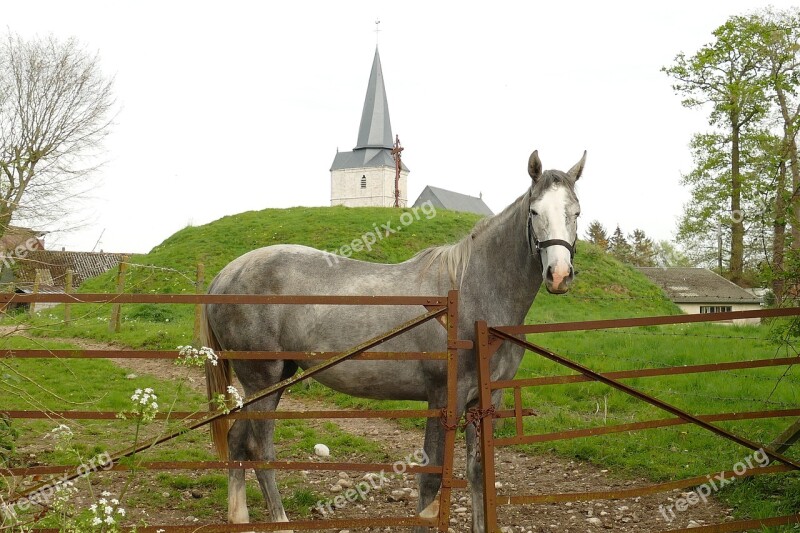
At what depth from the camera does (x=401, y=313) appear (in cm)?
554

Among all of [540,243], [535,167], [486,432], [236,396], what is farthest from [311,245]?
[486,432]

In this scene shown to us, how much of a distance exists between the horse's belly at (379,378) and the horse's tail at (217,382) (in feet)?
3.33

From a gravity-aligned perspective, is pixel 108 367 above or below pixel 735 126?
below

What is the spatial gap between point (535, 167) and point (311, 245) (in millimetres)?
21548

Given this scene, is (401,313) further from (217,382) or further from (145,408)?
(145,408)

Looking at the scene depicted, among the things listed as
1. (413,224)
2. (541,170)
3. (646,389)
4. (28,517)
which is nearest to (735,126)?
(413,224)

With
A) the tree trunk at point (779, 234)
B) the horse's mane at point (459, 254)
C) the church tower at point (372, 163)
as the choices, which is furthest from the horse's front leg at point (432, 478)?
the church tower at point (372, 163)

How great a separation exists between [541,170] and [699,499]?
3501 millimetres

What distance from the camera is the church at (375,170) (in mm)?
70438

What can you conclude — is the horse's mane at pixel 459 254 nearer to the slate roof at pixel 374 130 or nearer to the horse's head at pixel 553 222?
the horse's head at pixel 553 222

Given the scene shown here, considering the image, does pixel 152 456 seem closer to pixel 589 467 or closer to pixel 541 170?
pixel 589 467

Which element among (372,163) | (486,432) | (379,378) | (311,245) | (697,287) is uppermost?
(372,163)

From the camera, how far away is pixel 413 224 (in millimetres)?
29312

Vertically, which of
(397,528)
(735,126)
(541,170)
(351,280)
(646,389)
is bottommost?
(397,528)
